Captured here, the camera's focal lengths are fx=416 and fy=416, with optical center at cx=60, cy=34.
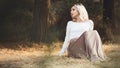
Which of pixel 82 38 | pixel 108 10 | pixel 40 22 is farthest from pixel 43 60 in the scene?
pixel 108 10

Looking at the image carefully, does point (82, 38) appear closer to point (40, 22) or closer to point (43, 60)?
point (43, 60)

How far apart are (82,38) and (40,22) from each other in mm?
3599

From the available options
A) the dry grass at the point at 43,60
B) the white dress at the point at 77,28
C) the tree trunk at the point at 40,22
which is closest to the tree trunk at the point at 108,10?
the tree trunk at the point at 40,22

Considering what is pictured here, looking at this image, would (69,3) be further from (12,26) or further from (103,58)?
(103,58)

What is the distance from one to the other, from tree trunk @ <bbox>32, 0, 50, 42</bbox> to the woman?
10.7 feet

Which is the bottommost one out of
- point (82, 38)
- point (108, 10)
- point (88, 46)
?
point (88, 46)

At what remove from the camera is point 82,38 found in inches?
340

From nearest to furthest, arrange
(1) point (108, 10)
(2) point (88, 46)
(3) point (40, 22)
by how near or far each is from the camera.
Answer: (2) point (88, 46), (3) point (40, 22), (1) point (108, 10)

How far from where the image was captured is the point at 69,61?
326 inches

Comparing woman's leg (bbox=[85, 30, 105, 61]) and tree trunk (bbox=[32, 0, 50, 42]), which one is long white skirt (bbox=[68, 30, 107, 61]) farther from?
tree trunk (bbox=[32, 0, 50, 42])

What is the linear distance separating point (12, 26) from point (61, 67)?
5348 millimetres

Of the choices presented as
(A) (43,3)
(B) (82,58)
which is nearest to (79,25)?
(B) (82,58)

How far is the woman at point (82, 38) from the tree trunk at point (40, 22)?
3264 mm

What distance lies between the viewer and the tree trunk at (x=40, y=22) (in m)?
11.9
